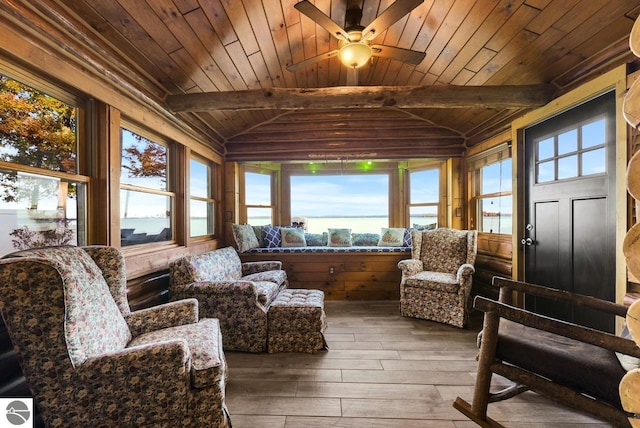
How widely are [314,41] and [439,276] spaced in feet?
9.83

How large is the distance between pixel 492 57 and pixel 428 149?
1.75 meters

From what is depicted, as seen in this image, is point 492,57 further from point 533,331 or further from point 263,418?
point 263,418

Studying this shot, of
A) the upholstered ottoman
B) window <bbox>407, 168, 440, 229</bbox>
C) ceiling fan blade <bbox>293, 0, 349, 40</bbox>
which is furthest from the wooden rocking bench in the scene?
window <bbox>407, 168, 440, 229</bbox>

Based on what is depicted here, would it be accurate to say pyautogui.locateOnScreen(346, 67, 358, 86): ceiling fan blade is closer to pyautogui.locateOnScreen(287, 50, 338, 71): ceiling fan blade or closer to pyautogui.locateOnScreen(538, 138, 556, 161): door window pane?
pyautogui.locateOnScreen(287, 50, 338, 71): ceiling fan blade

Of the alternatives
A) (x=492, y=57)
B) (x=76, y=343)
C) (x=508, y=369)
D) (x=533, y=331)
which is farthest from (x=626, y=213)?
(x=76, y=343)

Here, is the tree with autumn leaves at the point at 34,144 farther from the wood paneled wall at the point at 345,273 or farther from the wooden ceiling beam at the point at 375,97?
the wood paneled wall at the point at 345,273

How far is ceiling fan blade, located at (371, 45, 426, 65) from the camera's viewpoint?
2.04 m

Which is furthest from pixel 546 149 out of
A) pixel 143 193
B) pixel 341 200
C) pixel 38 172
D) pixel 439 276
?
pixel 38 172

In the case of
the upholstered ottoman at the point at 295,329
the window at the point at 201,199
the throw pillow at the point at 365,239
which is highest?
the window at the point at 201,199

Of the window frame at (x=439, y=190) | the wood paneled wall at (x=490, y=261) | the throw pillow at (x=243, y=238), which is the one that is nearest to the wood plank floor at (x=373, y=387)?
the wood paneled wall at (x=490, y=261)

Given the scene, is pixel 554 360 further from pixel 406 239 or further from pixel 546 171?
pixel 406 239

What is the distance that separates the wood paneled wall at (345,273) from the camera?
3994 millimetres

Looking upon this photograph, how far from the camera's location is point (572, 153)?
2410 millimetres

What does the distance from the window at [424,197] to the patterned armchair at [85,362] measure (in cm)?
403
